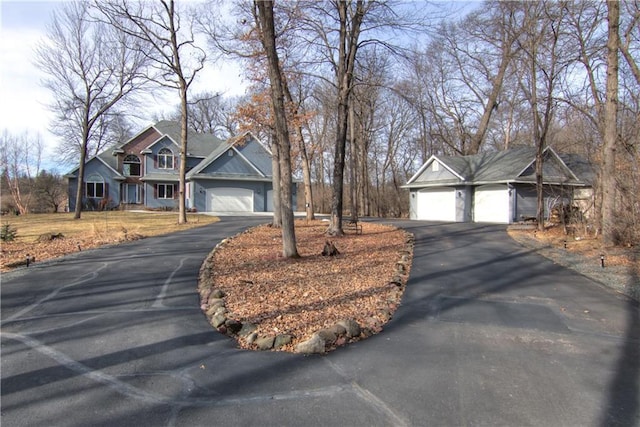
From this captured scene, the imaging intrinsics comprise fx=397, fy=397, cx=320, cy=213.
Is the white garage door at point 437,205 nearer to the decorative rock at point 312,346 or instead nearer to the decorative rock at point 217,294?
the decorative rock at point 217,294

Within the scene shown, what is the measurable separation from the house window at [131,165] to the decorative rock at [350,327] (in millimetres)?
37459

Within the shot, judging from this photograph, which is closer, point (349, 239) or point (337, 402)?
point (337, 402)

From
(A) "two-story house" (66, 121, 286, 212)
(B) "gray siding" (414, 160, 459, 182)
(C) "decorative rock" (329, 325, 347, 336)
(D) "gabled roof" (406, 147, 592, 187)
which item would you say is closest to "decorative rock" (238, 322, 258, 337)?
→ (C) "decorative rock" (329, 325, 347, 336)

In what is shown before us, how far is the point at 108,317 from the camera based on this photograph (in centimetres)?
564

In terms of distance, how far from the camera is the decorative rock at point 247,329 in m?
5.11

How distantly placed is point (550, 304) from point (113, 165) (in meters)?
39.1

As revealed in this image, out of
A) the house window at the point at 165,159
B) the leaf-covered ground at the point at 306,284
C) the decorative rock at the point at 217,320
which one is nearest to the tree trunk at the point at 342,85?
the leaf-covered ground at the point at 306,284

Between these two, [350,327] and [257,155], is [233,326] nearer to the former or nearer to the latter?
[350,327]

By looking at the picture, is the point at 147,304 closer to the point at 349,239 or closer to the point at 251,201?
the point at 349,239

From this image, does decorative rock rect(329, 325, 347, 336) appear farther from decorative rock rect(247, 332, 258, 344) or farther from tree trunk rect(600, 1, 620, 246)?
tree trunk rect(600, 1, 620, 246)

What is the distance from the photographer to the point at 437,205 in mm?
29953

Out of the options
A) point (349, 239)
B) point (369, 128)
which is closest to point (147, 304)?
point (349, 239)

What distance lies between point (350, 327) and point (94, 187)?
37.6 metres

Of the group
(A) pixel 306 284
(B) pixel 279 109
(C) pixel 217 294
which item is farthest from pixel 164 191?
(C) pixel 217 294
